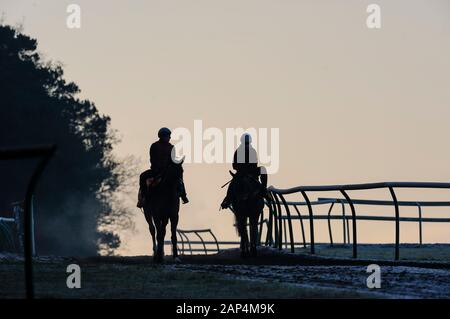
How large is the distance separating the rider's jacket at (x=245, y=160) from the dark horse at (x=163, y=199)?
1398mm

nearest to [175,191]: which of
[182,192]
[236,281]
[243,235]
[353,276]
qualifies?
[182,192]

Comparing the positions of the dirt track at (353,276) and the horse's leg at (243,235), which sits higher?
the horse's leg at (243,235)

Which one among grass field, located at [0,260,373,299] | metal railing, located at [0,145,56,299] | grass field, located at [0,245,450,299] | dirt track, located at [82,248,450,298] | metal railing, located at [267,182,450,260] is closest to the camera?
metal railing, located at [0,145,56,299]

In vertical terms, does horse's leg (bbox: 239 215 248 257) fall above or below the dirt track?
above

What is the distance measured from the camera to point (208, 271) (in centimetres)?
2047

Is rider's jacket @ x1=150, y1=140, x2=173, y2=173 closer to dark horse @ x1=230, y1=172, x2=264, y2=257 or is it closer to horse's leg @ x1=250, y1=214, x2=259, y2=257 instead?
dark horse @ x1=230, y1=172, x2=264, y2=257

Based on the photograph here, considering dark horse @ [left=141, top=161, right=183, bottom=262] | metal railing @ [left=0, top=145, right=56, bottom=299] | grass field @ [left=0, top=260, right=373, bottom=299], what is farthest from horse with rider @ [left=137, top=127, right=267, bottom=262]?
metal railing @ [left=0, top=145, right=56, bottom=299]

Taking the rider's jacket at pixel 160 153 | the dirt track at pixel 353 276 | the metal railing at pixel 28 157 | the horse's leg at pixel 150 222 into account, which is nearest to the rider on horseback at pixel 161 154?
the rider's jacket at pixel 160 153

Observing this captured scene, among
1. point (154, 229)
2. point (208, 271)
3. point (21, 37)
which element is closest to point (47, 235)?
point (21, 37)

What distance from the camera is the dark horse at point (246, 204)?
2741 cm

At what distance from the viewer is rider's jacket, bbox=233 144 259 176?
88.7ft

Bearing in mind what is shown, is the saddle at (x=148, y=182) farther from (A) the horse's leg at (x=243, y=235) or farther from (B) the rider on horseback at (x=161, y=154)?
(A) the horse's leg at (x=243, y=235)

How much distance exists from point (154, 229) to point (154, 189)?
4.93 ft

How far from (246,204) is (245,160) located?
0.89m
